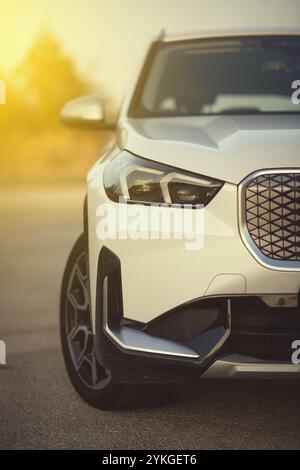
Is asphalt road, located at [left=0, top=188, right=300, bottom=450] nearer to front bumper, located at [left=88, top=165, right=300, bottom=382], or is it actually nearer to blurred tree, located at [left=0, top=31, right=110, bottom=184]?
front bumper, located at [left=88, top=165, right=300, bottom=382]

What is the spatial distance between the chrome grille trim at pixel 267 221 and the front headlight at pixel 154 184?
0.42 feet

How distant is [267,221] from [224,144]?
0.41 m

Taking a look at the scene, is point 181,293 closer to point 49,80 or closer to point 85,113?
point 85,113

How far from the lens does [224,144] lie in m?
3.50

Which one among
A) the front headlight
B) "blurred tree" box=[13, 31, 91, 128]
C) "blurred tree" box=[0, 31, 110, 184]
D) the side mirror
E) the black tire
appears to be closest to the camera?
the front headlight

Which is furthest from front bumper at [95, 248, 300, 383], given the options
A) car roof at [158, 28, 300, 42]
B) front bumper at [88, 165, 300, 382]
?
car roof at [158, 28, 300, 42]

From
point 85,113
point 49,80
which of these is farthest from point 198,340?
point 49,80

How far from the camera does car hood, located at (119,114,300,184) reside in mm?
3338

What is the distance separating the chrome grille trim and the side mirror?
1.64 meters

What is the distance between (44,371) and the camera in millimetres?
4809

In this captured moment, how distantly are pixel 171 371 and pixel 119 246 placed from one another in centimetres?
53

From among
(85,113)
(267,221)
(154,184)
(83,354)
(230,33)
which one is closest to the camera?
(267,221)

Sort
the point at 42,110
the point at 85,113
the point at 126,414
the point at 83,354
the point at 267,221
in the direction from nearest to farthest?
the point at 267,221
the point at 126,414
the point at 83,354
the point at 85,113
the point at 42,110

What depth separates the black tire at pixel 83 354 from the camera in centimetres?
398
